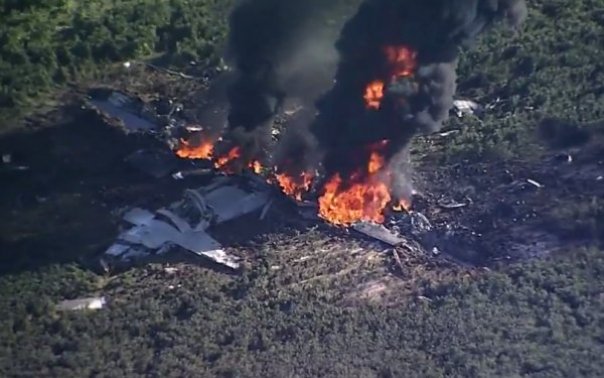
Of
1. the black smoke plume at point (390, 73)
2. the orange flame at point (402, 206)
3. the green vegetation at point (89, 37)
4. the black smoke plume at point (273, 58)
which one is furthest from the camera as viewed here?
the green vegetation at point (89, 37)

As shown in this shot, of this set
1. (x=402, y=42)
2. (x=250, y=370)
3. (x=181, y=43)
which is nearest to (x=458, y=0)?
(x=402, y=42)

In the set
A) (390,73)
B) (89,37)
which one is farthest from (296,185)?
(89,37)

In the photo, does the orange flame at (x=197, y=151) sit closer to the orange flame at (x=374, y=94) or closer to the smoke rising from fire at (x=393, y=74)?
the smoke rising from fire at (x=393, y=74)

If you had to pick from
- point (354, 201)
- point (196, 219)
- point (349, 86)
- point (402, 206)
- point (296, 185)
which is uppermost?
point (349, 86)

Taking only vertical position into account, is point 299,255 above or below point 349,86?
below

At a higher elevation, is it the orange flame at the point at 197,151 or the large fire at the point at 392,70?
the large fire at the point at 392,70

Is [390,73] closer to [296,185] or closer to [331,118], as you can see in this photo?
[331,118]

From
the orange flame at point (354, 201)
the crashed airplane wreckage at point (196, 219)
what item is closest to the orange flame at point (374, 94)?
the orange flame at point (354, 201)
